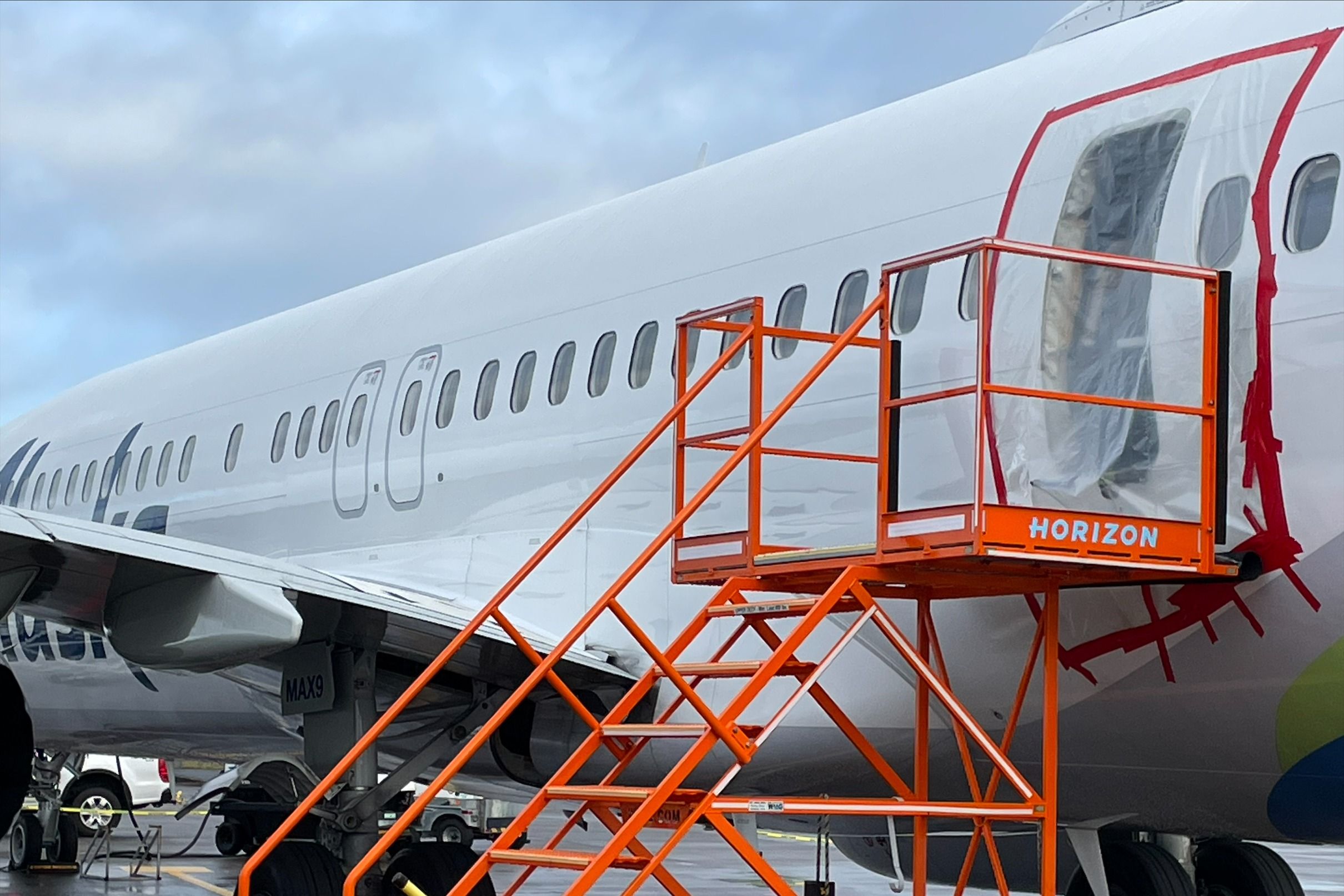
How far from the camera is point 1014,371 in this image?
7.59 metres

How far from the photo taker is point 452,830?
22.2 meters

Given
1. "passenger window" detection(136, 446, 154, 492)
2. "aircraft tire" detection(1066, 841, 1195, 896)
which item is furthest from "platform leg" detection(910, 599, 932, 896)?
"passenger window" detection(136, 446, 154, 492)

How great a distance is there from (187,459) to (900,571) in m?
9.11

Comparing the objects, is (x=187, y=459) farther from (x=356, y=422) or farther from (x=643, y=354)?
(x=643, y=354)

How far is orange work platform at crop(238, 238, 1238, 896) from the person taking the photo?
6.86 meters

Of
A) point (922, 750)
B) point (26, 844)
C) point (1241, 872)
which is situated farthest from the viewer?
point (26, 844)

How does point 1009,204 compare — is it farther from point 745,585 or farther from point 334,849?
point 334,849

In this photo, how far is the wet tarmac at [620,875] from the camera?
17688mm

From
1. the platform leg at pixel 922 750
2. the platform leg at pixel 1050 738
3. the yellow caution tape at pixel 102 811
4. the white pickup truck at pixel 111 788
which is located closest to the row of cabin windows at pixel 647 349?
the platform leg at pixel 1050 738

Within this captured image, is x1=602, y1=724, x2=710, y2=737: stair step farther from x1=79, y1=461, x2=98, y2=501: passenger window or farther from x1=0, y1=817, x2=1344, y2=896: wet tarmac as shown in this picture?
x1=79, y1=461, x2=98, y2=501: passenger window

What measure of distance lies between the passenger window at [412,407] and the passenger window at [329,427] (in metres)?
0.87

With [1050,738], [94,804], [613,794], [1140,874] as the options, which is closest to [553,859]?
[613,794]

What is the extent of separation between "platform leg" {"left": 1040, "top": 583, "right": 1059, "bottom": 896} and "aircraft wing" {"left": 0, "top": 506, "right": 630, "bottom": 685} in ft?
9.74

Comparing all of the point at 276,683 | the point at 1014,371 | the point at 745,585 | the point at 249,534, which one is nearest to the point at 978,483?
the point at 1014,371
